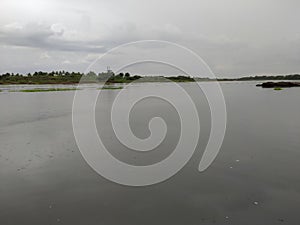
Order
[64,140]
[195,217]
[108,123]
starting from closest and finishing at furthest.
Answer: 1. [195,217]
2. [64,140]
3. [108,123]

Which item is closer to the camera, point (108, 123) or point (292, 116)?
point (108, 123)

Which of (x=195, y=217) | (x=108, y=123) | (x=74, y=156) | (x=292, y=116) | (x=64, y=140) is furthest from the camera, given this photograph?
(x=292, y=116)

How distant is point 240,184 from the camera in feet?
23.0

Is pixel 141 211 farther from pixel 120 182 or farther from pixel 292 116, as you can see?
pixel 292 116

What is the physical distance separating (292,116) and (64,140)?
48.6 feet

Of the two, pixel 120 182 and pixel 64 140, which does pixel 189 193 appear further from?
pixel 64 140

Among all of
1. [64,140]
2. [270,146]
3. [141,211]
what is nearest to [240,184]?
[141,211]

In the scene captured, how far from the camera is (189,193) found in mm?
6520

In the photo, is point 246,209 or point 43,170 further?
point 43,170

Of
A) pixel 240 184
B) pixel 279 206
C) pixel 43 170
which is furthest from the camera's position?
pixel 43 170

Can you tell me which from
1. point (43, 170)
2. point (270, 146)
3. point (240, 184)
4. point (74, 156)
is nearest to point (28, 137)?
point (74, 156)

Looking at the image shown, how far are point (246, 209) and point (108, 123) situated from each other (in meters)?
11.2

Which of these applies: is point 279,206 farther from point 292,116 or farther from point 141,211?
point 292,116

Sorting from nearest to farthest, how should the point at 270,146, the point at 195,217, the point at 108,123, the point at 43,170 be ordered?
the point at 195,217
the point at 43,170
the point at 270,146
the point at 108,123
